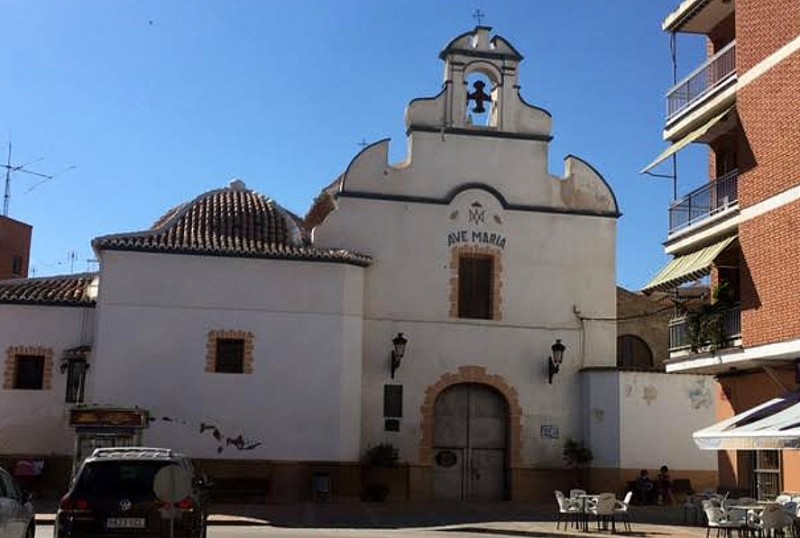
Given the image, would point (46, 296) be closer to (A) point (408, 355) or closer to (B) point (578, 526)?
(A) point (408, 355)

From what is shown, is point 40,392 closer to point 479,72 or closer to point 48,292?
point 48,292

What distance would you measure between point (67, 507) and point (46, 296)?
16456 millimetres

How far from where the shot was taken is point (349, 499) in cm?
2736

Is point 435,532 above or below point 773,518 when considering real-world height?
below

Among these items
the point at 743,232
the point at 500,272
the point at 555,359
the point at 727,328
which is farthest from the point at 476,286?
the point at 743,232

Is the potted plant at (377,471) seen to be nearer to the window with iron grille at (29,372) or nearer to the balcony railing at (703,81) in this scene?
the window with iron grille at (29,372)

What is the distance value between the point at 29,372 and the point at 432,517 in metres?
11.8

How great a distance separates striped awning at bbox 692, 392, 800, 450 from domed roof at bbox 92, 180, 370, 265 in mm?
11573

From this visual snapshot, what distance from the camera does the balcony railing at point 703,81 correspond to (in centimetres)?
2370

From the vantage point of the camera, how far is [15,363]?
91.1ft

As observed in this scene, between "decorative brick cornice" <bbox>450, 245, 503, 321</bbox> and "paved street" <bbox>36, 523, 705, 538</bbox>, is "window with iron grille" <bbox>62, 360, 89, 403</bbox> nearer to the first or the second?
"paved street" <bbox>36, 523, 705, 538</bbox>

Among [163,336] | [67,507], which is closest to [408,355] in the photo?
[163,336]

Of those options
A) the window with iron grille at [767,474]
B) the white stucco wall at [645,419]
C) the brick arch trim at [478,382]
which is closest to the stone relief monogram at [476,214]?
the brick arch trim at [478,382]

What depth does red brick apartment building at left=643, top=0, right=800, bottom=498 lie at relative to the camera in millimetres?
20406
